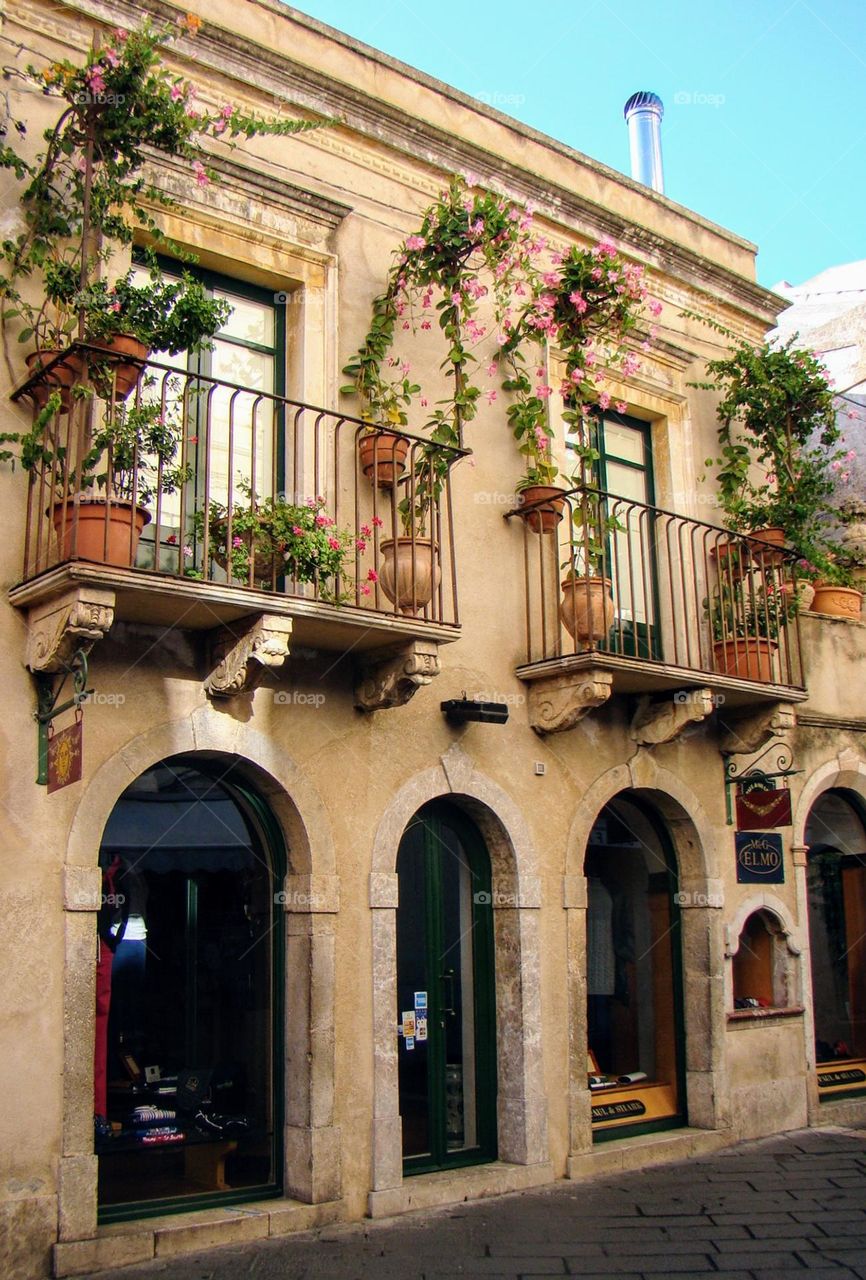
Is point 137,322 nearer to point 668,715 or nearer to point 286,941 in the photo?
point 286,941

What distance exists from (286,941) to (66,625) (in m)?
2.47

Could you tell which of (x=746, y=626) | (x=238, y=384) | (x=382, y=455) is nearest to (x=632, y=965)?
(x=746, y=626)

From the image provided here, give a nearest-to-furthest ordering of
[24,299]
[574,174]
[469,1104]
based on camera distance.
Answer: [24,299]
[469,1104]
[574,174]

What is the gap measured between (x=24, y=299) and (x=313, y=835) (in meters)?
3.40

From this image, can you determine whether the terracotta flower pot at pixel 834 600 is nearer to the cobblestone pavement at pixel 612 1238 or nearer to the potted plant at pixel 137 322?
the cobblestone pavement at pixel 612 1238

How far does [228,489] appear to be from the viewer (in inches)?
277

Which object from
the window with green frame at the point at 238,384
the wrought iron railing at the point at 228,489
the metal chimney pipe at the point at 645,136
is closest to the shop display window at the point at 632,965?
the wrought iron railing at the point at 228,489

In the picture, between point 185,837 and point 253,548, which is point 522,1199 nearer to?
point 185,837

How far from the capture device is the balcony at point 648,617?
864cm

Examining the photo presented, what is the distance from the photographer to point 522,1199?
782cm

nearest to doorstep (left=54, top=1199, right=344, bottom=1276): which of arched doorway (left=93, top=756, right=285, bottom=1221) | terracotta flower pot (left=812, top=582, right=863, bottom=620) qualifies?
arched doorway (left=93, top=756, right=285, bottom=1221)

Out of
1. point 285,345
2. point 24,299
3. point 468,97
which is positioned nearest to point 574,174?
point 468,97

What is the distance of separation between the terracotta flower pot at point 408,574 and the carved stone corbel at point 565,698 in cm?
133

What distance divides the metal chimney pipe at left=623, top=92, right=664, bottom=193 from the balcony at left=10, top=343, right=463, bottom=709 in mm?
6335
